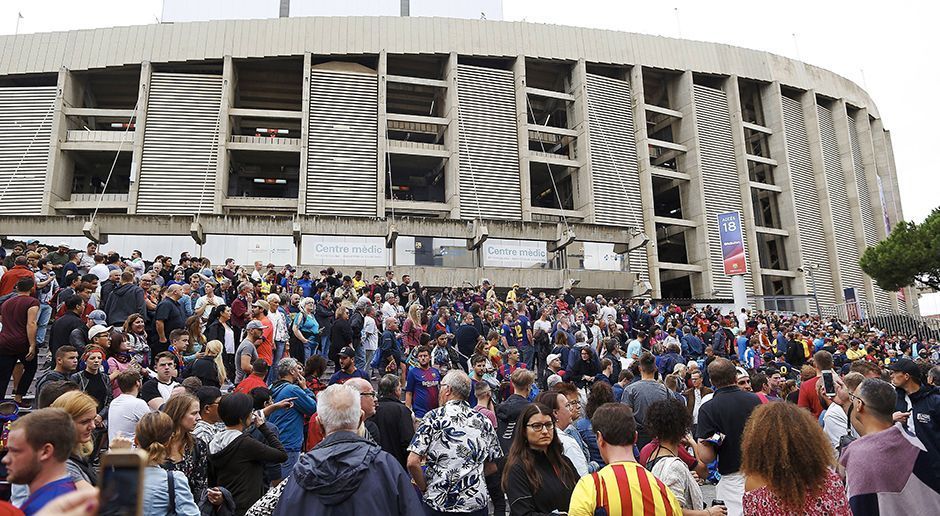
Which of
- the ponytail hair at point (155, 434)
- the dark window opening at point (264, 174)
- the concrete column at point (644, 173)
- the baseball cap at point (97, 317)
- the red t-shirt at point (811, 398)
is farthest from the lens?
the concrete column at point (644, 173)

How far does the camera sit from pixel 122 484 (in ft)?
3.35

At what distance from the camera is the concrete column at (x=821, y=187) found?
40906 millimetres

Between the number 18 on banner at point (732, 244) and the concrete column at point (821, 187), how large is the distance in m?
17.5

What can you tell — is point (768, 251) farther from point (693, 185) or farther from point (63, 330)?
point (63, 330)

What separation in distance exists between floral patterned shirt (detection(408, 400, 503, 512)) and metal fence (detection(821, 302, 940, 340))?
33846 millimetres

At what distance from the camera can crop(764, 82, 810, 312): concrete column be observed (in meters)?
40.4

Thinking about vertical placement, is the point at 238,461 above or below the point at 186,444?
below

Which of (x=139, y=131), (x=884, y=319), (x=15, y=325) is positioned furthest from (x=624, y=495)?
(x=884, y=319)

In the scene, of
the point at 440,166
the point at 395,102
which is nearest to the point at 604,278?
the point at 440,166

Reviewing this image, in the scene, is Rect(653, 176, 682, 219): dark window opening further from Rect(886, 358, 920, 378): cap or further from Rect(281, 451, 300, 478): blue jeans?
Rect(281, 451, 300, 478): blue jeans

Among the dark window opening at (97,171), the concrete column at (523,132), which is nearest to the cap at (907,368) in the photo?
the concrete column at (523,132)

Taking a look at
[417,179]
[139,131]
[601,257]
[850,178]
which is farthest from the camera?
[850,178]

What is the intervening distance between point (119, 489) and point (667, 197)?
46389 millimetres

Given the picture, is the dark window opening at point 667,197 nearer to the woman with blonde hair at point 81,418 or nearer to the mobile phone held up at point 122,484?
the woman with blonde hair at point 81,418
